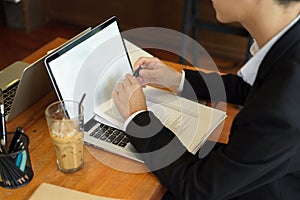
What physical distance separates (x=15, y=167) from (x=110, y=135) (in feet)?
0.82

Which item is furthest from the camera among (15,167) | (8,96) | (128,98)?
(8,96)

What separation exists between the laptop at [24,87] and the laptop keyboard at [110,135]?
207mm

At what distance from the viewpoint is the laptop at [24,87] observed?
114cm

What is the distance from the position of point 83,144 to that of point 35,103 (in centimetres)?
27

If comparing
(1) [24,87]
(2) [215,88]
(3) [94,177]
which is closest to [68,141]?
(3) [94,177]

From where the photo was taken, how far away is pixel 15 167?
38.9 inches

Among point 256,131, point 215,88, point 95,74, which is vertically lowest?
point 215,88

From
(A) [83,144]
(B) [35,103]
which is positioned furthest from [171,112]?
(B) [35,103]

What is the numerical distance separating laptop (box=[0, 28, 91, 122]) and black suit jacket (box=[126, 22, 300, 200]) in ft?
0.94

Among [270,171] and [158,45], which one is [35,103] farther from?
[158,45]

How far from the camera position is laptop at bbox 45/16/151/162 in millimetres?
1105

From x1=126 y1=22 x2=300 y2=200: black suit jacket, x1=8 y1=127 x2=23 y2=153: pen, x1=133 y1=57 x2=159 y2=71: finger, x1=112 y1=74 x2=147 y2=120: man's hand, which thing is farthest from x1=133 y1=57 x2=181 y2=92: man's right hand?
x1=8 y1=127 x2=23 y2=153: pen

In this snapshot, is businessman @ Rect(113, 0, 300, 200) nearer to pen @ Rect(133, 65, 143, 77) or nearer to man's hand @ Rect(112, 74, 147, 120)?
man's hand @ Rect(112, 74, 147, 120)

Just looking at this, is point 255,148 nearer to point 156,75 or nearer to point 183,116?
point 183,116
